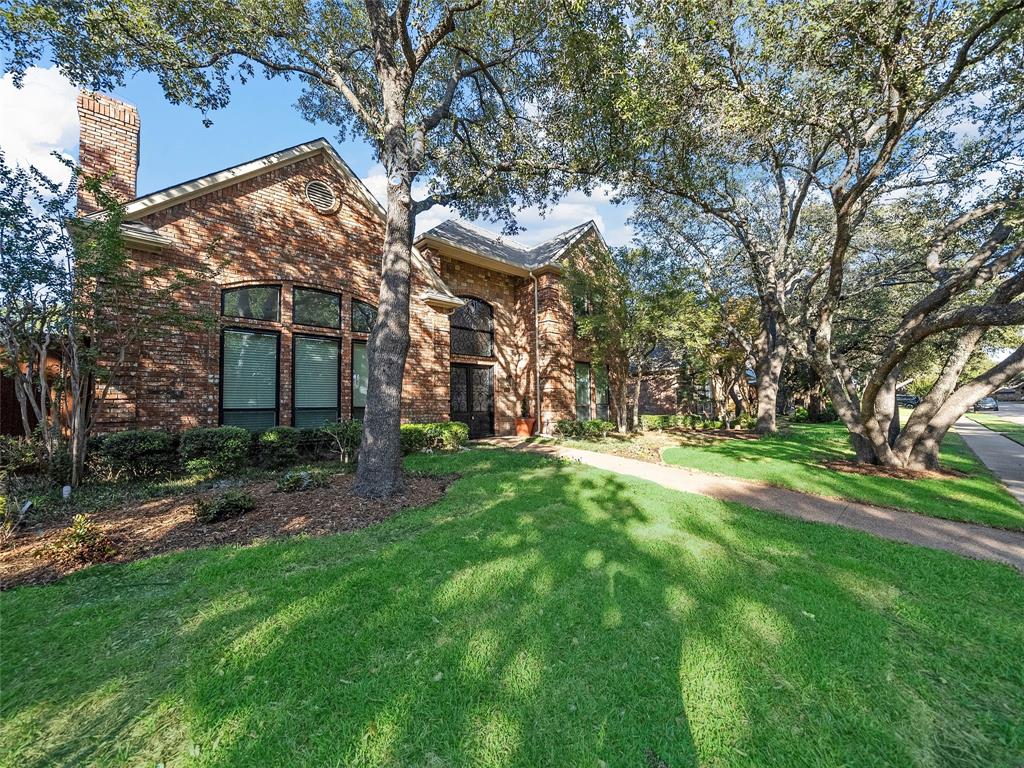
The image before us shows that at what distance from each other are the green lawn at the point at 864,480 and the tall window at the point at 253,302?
976 cm

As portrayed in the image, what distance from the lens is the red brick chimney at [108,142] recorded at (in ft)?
24.1

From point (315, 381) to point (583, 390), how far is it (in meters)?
9.92

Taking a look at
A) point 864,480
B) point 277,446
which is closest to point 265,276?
point 277,446

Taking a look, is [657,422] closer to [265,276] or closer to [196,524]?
[265,276]

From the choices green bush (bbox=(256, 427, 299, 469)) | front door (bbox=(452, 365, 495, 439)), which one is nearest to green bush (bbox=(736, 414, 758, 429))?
front door (bbox=(452, 365, 495, 439))

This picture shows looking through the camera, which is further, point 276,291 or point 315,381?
point 315,381

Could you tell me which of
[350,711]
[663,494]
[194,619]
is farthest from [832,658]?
[194,619]

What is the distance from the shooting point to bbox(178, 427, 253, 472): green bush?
6.68 meters

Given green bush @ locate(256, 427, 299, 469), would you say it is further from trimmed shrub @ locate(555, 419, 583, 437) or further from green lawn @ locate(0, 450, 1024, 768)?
trimmed shrub @ locate(555, 419, 583, 437)

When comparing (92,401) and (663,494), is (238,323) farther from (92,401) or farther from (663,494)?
(663,494)

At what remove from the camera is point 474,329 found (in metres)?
13.5

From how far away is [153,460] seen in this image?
6582 mm

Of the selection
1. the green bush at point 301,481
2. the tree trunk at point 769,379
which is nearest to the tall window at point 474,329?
the green bush at point 301,481

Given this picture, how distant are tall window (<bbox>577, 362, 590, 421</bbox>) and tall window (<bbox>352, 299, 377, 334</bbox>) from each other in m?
8.41
